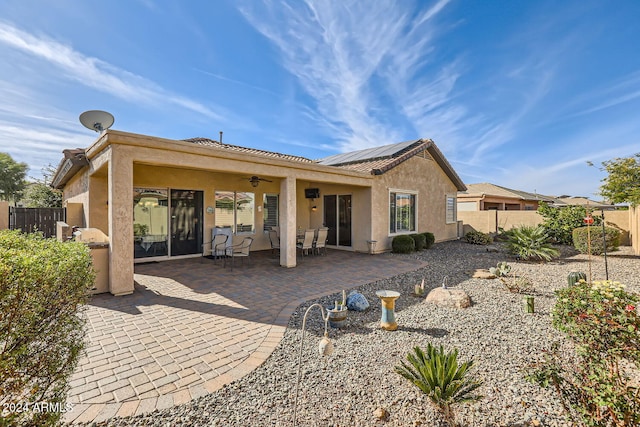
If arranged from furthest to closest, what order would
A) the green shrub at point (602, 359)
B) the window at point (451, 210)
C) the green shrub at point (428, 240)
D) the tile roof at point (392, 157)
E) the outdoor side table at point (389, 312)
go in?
the window at point (451, 210) < the green shrub at point (428, 240) < the tile roof at point (392, 157) < the outdoor side table at point (389, 312) < the green shrub at point (602, 359)

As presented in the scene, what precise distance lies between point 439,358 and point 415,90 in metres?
13.3

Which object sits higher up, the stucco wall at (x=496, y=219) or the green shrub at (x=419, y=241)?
the stucco wall at (x=496, y=219)

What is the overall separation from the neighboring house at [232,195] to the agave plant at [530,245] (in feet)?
13.7

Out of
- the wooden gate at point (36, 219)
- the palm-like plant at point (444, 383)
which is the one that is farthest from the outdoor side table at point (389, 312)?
the wooden gate at point (36, 219)

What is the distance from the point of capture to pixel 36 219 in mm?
11898

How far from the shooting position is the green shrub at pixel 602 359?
223cm

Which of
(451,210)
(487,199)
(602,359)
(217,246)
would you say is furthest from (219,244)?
(487,199)

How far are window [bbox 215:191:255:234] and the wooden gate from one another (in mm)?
6386

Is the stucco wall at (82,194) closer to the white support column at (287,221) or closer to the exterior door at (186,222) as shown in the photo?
the exterior door at (186,222)

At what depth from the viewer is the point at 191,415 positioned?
2529 mm

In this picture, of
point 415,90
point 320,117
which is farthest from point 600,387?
point 320,117

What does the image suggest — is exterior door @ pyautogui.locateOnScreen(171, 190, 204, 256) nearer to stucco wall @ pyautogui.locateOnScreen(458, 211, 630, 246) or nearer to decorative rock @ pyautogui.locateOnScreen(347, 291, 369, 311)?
decorative rock @ pyautogui.locateOnScreen(347, 291, 369, 311)

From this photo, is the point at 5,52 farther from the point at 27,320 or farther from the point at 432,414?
the point at 432,414

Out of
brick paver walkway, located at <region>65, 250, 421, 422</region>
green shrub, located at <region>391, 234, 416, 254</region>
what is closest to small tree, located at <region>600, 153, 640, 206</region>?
green shrub, located at <region>391, 234, 416, 254</region>
